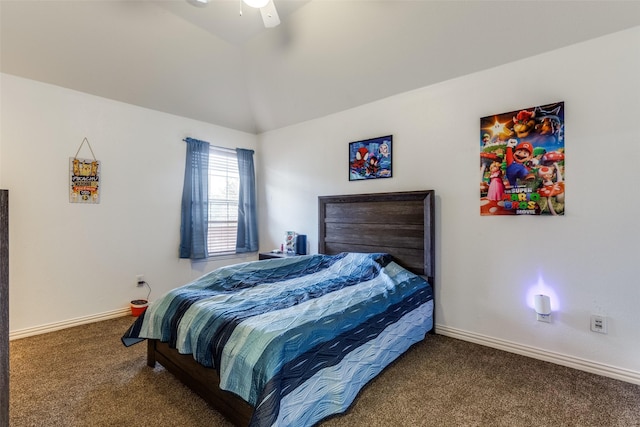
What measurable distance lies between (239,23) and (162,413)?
3.31 metres

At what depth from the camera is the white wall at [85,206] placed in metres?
2.82

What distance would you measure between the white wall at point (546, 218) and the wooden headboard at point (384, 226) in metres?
0.18

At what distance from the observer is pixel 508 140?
2.56 metres

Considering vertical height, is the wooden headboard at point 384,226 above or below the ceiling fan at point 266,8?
below

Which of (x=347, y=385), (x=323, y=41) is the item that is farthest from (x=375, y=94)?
(x=347, y=385)

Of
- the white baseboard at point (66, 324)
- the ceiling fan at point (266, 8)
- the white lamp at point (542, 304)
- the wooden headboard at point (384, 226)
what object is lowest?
the white baseboard at point (66, 324)

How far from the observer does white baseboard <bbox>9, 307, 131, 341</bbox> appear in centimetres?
279

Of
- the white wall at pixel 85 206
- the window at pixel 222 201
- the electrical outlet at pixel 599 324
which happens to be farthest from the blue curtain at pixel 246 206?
the electrical outlet at pixel 599 324

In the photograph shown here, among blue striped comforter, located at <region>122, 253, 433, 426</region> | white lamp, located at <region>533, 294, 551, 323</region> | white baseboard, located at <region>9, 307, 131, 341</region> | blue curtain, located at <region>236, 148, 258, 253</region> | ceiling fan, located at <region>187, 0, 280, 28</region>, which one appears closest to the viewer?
blue striped comforter, located at <region>122, 253, 433, 426</region>

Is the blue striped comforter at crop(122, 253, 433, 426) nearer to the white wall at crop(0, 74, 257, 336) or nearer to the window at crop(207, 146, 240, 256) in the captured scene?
the white wall at crop(0, 74, 257, 336)

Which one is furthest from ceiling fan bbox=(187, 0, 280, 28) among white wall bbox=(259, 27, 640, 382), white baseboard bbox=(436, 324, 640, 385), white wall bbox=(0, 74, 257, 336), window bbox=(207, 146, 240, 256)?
white baseboard bbox=(436, 324, 640, 385)

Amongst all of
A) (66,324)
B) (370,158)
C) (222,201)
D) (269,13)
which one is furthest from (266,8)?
(66,324)

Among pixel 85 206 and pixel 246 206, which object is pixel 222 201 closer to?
pixel 246 206

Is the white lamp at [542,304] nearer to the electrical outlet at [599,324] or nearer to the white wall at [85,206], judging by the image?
the electrical outlet at [599,324]
